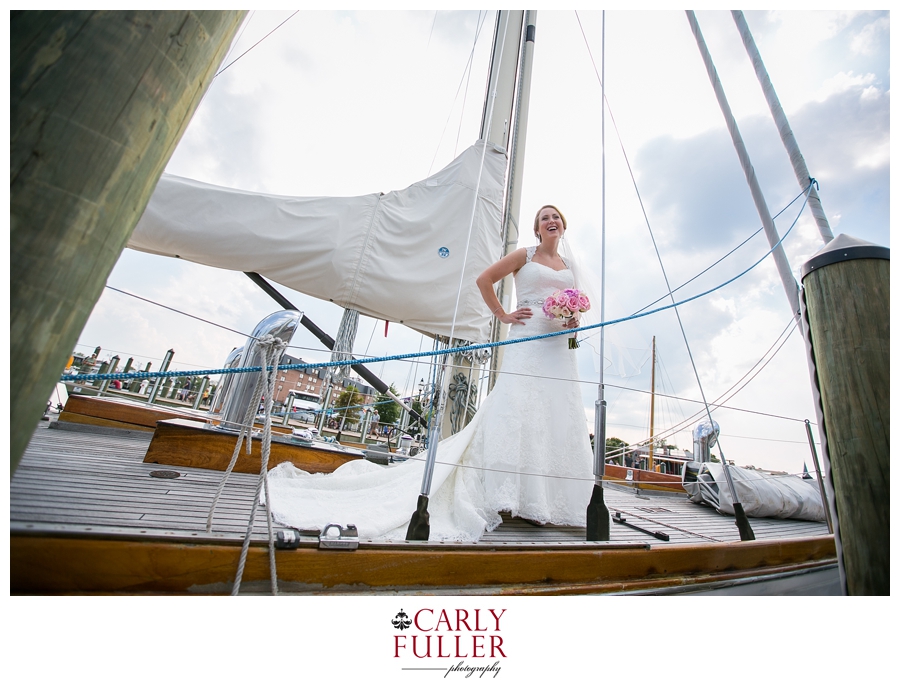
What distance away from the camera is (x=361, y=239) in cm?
291

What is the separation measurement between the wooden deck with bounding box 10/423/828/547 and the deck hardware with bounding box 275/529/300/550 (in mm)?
45

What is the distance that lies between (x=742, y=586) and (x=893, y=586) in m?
0.58

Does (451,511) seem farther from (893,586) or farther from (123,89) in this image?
(123,89)

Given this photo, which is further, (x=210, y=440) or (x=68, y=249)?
(x=210, y=440)

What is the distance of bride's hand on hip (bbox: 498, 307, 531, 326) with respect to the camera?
2.07m

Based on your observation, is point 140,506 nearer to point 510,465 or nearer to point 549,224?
point 510,465

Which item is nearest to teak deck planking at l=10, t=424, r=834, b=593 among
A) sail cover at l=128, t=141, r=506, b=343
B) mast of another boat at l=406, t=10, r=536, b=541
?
sail cover at l=128, t=141, r=506, b=343

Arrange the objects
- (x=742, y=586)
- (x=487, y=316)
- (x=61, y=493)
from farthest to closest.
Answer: (x=487, y=316)
(x=742, y=586)
(x=61, y=493)

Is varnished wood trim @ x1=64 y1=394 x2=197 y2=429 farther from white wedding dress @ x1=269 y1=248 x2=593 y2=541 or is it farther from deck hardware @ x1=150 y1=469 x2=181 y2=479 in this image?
white wedding dress @ x1=269 y1=248 x2=593 y2=541

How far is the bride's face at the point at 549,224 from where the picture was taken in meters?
2.31

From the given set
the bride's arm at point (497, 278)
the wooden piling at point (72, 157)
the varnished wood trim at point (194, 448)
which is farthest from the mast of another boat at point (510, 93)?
the wooden piling at point (72, 157)

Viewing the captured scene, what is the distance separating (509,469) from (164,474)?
1.80 m

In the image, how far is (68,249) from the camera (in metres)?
0.61
